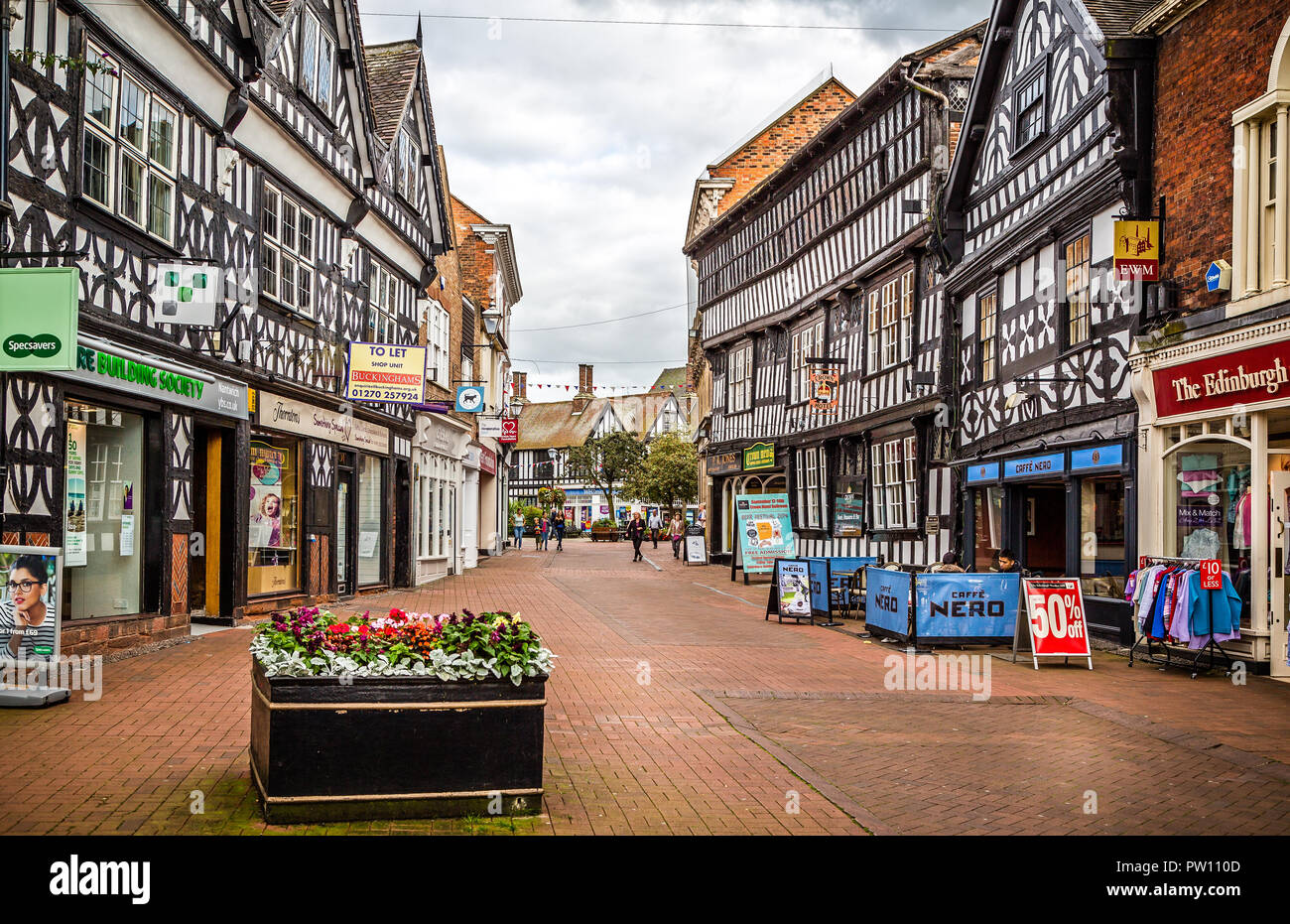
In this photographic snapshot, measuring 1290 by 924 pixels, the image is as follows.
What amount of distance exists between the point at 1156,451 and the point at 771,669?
525cm

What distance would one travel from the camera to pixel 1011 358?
17.8 meters

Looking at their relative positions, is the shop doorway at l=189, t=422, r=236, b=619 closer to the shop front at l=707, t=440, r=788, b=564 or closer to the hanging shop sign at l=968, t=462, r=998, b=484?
the hanging shop sign at l=968, t=462, r=998, b=484

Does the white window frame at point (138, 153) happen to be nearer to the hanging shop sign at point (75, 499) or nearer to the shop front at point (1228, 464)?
the hanging shop sign at point (75, 499)

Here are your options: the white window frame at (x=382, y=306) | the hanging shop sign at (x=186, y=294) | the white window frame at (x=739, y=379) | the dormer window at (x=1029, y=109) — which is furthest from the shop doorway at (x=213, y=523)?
the white window frame at (x=739, y=379)

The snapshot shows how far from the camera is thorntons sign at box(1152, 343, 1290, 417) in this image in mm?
11273

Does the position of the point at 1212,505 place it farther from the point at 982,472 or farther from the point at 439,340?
the point at 439,340

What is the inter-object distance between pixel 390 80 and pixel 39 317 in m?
16.1

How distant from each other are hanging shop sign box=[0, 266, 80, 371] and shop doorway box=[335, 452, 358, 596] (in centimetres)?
1100

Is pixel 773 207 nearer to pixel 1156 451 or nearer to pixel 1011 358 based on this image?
pixel 1011 358

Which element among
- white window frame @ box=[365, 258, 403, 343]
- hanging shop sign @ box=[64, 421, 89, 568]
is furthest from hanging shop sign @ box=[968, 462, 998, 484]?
hanging shop sign @ box=[64, 421, 89, 568]

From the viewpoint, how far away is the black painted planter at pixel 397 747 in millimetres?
5555

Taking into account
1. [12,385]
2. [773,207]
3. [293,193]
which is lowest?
[12,385]
